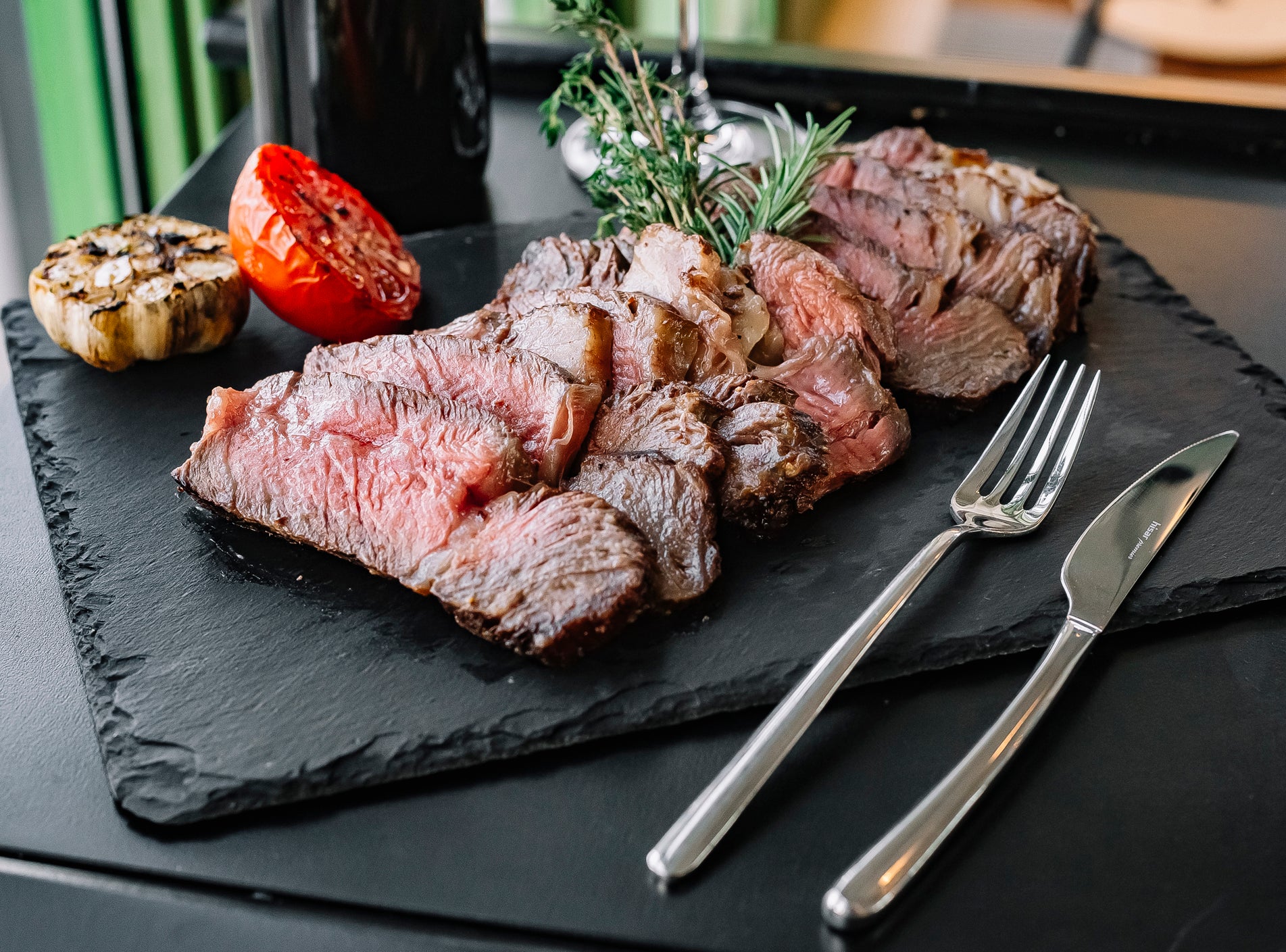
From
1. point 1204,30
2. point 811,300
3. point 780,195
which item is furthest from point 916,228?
point 1204,30

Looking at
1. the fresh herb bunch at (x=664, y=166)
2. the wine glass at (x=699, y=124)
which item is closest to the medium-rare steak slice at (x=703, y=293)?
the fresh herb bunch at (x=664, y=166)

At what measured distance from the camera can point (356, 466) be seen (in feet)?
5.62

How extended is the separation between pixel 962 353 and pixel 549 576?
1.01 metres

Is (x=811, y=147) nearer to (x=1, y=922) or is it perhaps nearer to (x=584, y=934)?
(x=584, y=934)

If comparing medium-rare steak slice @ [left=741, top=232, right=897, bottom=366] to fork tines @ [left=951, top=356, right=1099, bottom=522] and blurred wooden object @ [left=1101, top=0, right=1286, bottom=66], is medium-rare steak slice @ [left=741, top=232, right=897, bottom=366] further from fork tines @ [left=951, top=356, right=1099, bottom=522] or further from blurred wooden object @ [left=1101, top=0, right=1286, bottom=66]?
blurred wooden object @ [left=1101, top=0, right=1286, bottom=66]

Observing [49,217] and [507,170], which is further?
[49,217]

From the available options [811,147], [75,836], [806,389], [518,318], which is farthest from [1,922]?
[811,147]

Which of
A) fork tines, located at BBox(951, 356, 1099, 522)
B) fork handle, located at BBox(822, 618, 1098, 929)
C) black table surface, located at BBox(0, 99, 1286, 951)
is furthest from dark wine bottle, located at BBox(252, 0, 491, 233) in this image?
fork handle, located at BBox(822, 618, 1098, 929)

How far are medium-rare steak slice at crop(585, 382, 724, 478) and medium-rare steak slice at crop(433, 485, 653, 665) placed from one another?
0.57 ft

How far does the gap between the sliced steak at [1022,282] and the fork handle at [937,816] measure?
3.05ft

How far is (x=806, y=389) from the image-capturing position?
1945mm

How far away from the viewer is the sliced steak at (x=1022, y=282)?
2.23 m

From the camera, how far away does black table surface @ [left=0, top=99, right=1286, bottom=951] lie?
1225 mm

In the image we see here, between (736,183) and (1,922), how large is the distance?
6.17ft
